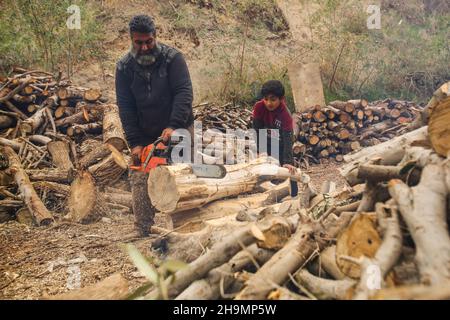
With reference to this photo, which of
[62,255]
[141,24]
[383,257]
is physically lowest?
[62,255]

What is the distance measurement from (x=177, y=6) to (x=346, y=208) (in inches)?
473

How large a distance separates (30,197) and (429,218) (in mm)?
4812

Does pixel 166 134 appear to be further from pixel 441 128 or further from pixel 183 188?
pixel 441 128

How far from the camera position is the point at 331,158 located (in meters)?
8.84

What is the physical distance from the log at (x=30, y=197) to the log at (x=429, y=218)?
14.3 ft

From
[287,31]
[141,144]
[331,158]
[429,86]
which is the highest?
[287,31]

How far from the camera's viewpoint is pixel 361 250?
88.5 inches

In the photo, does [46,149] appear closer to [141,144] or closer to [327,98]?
[141,144]

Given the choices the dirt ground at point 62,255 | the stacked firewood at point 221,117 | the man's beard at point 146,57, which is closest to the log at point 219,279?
the dirt ground at point 62,255

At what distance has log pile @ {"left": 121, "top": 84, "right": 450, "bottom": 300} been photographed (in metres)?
1.98

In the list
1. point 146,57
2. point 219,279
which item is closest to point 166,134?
point 146,57

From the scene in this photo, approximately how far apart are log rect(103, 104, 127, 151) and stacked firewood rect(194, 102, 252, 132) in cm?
171

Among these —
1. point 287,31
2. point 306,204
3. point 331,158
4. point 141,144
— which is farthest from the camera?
point 287,31
